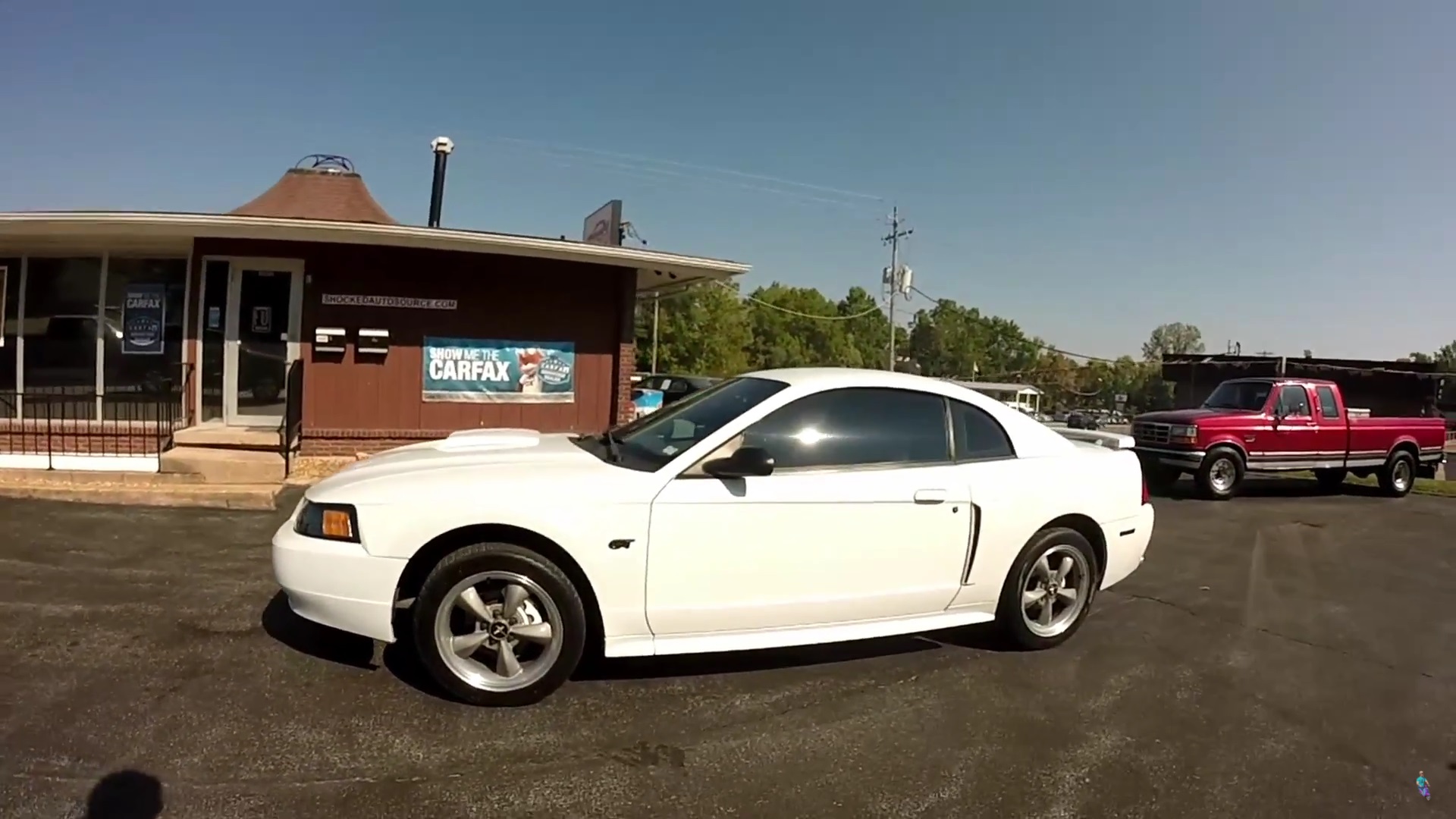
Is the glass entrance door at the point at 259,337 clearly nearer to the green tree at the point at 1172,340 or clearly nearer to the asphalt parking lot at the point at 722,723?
the asphalt parking lot at the point at 722,723

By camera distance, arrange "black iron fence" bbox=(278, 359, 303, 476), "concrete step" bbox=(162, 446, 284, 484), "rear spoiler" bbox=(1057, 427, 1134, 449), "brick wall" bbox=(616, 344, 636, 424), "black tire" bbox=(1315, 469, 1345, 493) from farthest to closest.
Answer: "black tire" bbox=(1315, 469, 1345, 493) → "brick wall" bbox=(616, 344, 636, 424) → "black iron fence" bbox=(278, 359, 303, 476) → "concrete step" bbox=(162, 446, 284, 484) → "rear spoiler" bbox=(1057, 427, 1134, 449)

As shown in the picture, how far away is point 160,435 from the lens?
8891 millimetres

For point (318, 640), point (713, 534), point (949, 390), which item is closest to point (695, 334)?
point (949, 390)

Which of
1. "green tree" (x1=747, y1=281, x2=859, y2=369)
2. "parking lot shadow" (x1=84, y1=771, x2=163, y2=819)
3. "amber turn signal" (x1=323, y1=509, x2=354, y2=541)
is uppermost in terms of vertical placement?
"green tree" (x1=747, y1=281, x2=859, y2=369)

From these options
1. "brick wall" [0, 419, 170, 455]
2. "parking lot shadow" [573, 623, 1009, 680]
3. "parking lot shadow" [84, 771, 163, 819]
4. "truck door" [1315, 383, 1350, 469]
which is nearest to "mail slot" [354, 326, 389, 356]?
"brick wall" [0, 419, 170, 455]

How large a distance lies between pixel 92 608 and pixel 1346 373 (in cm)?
3912

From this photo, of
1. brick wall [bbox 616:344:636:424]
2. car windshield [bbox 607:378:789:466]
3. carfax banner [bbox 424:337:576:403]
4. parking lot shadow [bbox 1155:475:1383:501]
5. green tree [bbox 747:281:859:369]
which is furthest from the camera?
green tree [bbox 747:281:859:369]

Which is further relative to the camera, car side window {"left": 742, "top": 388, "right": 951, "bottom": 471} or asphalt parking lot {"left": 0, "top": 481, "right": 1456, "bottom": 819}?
car side window {"left": 742, "top": 388, "right": 951, "bottom": 471}

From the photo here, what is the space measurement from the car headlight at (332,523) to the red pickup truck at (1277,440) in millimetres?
11257

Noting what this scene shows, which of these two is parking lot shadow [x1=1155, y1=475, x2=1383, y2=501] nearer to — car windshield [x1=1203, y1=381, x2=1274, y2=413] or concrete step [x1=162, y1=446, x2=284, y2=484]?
car windshield [x1=1203, y1=381, x2=1274, y2=413]

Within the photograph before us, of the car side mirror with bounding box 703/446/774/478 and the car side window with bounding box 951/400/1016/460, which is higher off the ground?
the car side window with bounding box 951/400/1016/460

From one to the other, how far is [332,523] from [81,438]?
302 inches

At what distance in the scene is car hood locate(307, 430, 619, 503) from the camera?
367cm

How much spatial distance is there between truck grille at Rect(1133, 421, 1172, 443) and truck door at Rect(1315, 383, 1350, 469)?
94.3 inches
